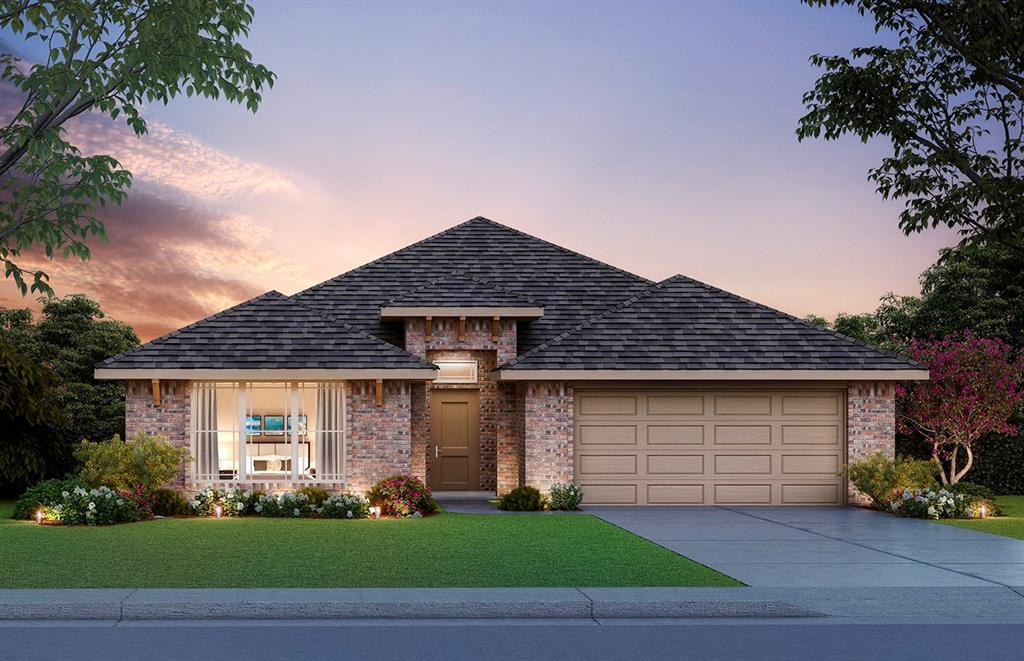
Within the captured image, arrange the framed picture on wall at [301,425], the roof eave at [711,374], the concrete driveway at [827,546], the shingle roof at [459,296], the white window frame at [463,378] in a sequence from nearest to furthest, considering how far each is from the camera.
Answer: the concrete driveway at [827,546], the framed picture on wall at [301,425], the roof eave at [711,374], the shingle roof at [459,296], the white window frame at [463,378]

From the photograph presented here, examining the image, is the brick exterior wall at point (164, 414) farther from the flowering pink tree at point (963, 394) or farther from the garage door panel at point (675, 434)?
the flowering pink tree at point (963, 394)

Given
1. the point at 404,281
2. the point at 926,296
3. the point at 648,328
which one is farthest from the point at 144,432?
the point at 926,296

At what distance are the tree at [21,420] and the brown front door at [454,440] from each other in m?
9.86

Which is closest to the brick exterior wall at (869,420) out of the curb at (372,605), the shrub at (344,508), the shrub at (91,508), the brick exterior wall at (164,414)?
the shrub at (344,508)

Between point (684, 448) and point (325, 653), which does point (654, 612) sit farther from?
point (684, 448)

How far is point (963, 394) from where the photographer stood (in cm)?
2366

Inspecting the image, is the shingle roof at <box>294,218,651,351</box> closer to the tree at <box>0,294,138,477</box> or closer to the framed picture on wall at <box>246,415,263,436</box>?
the framed picture on wall at <box>246,415,263,436</box>

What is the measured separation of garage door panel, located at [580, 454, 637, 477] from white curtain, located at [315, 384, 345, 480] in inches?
197

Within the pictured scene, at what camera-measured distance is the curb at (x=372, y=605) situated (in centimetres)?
998

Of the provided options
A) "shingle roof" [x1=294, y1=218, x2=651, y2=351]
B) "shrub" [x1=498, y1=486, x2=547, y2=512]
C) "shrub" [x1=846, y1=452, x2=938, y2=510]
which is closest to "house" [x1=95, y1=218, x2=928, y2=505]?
"shingle roof" [x1=294, y1=218, x2=651, y2=351]

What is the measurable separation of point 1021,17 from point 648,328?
1010 centimetres

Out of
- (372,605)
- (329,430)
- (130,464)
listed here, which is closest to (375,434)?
(329,430)

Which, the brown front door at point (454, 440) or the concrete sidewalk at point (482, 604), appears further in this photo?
the brown front door at point (454, 440)

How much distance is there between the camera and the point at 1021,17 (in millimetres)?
15281
